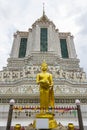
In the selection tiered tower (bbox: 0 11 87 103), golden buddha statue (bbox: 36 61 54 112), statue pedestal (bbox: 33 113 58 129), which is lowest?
statue pedestal (bbox: 33 113 58 129)

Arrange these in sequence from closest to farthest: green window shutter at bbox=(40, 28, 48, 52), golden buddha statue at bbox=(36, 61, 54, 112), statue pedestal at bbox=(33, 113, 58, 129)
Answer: statue pedestal at bbox=(33, 113, 58, 129), golden buddha statue at bbox=(36, 61, 54, 112), green window shutter at bbox=(40, 28, 48, 52)

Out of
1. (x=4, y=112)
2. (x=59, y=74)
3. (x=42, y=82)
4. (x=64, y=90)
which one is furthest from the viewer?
(x=59, y=74)

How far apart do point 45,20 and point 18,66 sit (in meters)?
11.2

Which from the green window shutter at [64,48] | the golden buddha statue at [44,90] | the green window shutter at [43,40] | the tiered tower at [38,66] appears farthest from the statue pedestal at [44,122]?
the green window shutter at [64,48]

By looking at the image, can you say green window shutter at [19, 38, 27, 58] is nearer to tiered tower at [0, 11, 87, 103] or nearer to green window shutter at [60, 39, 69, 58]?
tiered tower at [0, 11, 87, 103]

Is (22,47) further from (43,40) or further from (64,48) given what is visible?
(64,48)

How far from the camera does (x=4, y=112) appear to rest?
22672mm

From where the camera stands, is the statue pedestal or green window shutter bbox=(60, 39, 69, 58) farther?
green window shutter bbox=(60, 39, 69, 58)

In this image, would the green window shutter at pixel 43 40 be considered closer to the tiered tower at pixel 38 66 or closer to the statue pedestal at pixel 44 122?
the tiered tower at pixel 38 66

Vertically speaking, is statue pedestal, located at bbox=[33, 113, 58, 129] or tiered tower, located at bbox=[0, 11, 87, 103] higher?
tiered tower, located at bbox=[0, 11, 87, 103]

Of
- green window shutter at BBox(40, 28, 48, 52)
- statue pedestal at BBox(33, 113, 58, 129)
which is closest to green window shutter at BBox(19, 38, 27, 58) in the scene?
green window shutter at BBox(40, 28, 48, 52)

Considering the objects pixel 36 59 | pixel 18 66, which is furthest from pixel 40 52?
pixel 18 66

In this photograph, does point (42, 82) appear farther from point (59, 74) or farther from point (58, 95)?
point (59, 74)

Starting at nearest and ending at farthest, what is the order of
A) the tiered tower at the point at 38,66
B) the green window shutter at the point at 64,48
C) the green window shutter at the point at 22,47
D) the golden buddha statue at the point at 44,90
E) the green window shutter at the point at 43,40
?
the golden buddha statue at the point at 44,90 → the tiered tower at the point at 38,66 → the green window shutter at the point at 43,40 → the green window shutter at the point at 22,47 → the green window shutter at the point at 64,48
